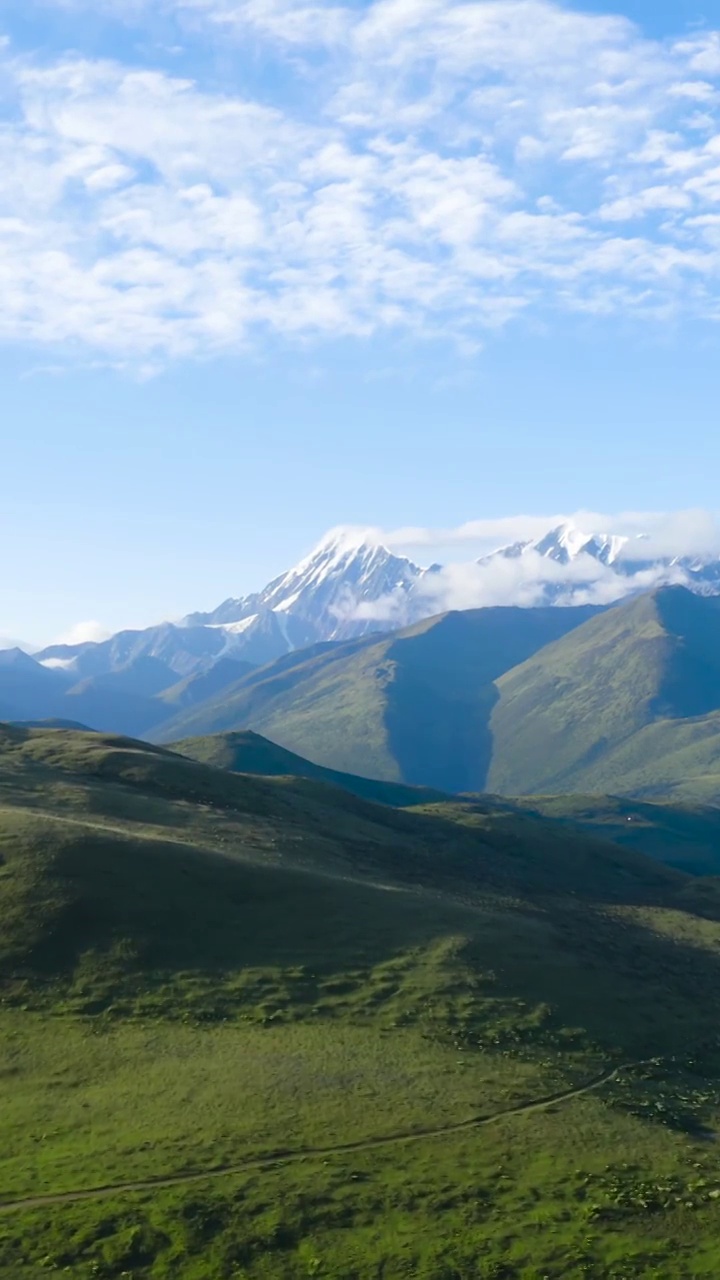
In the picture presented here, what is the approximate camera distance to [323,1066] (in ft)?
218

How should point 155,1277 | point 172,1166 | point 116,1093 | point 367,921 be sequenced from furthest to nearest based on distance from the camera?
point 367,921 → point 116,1093 → point 172,1166 → point 155,1277

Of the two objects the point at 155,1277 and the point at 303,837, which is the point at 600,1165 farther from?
the point at 303,837

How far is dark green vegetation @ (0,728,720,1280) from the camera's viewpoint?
47938mm

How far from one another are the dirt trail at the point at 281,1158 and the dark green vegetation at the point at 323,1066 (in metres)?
0.22

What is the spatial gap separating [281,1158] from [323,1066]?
40.7ft

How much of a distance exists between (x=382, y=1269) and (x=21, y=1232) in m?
15.1

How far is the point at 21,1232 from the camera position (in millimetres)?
46062

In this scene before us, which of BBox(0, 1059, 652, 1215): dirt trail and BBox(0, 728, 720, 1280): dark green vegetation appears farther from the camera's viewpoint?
BBox(0, 1059, 652, 1215): dirt trail

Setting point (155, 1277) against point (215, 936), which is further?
point (215, 936)

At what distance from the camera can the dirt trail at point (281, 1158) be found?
4878cm

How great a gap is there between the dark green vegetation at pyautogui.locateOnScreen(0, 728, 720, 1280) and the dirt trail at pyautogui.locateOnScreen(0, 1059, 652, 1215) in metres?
0.22

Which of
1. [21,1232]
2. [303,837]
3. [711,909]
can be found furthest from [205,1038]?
[711,909]

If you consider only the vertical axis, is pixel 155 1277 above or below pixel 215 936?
below

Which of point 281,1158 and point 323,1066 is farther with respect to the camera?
point 323,1066
